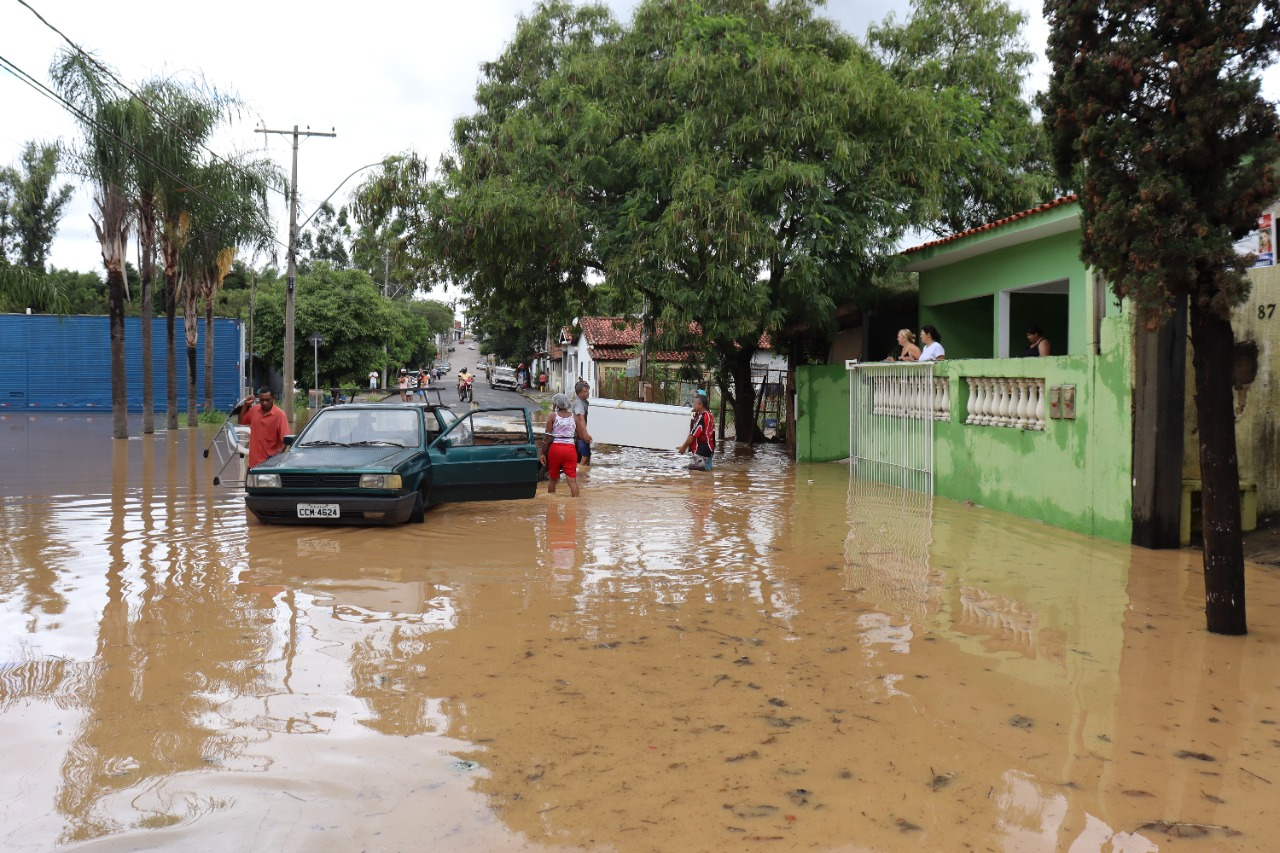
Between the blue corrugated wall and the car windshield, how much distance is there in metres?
30.1

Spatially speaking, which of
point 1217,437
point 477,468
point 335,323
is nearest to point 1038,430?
point 1217,437

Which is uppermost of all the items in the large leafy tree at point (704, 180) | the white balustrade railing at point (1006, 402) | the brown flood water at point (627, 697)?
the large leafy tree at point (704, 180)

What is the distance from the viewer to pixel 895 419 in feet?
50.2

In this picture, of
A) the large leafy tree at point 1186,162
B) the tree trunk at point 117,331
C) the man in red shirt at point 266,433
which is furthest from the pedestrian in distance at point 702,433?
the tree trunk at point 117,331

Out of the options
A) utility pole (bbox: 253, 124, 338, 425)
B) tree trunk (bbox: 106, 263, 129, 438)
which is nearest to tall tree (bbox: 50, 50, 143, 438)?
tree trunk (bbox: 106, 263, 129, 438)

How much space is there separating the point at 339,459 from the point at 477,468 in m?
1.52

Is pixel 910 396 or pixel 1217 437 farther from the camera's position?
pixel 910 396

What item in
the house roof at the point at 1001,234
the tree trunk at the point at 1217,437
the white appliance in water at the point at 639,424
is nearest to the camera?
the tree trunk at the point at 1217,437

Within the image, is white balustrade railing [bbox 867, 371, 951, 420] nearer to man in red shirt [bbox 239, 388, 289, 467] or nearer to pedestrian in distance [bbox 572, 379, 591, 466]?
pedestrian in distance [bbox 572, 379, 591, 466]

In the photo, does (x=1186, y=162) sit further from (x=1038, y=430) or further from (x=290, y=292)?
(x=290, y=292)

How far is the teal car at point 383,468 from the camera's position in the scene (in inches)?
421

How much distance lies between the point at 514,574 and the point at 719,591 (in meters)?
1.72

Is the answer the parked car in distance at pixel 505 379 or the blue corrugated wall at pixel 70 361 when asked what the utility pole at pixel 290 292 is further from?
the parked car in distance at pixel 505 379

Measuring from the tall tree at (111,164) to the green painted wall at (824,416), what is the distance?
13.5 metres
